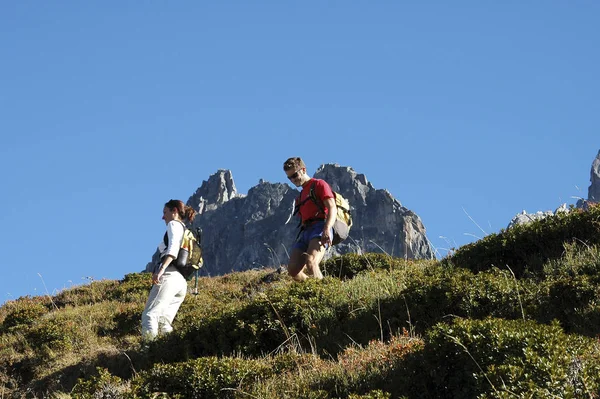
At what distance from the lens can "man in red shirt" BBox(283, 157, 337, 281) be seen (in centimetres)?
1169

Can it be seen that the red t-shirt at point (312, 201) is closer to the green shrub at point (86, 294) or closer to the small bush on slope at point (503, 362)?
the small bush on slope at point (503, 362)

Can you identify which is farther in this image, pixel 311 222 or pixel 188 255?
pixel 311 222

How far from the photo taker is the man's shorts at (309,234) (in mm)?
11797

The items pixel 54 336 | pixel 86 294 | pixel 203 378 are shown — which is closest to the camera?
pixel 203 378

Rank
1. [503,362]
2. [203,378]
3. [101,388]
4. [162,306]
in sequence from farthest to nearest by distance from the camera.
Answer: [162,306] < [101,388] < [203,378] < [503,362]

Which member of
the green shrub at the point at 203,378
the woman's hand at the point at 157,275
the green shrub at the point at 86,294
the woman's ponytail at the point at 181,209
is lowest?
the green shrub at the point at 203,378

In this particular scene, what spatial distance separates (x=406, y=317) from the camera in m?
9.52

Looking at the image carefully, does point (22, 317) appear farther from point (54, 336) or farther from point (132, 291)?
point (54, 336)

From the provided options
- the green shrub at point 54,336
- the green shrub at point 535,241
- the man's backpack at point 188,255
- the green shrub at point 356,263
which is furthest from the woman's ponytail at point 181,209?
the green shrub at point 356,263

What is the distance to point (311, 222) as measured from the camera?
12.0 m

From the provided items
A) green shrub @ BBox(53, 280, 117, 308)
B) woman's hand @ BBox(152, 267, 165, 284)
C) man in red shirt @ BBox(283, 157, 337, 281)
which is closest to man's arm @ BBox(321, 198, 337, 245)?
man in red shirt @ BBox(283, 157, 337, 281)

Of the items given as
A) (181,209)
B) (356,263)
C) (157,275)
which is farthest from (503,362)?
(356,263)

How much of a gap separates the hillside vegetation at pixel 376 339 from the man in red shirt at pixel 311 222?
65 cm

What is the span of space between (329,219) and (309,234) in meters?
0.49
